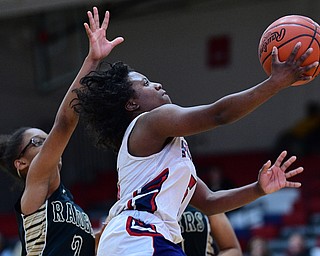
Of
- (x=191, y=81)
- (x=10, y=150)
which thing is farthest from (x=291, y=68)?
(x=191, y=81)

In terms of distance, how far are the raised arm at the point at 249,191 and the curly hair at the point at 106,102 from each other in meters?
0.53

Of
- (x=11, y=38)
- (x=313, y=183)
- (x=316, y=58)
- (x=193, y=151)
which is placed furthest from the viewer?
(x=193, y=151)

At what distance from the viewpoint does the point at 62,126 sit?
3811mm

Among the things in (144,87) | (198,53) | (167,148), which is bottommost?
(198,53)

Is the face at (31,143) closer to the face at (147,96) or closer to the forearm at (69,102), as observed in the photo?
the forearm at (69,102)

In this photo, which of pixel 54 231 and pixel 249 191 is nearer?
pixel 249 191

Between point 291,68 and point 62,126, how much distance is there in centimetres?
126

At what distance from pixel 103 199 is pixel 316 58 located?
1179 centimetres

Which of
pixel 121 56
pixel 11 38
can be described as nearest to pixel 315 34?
pixel 11 38

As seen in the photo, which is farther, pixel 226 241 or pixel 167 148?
pixel 226 241

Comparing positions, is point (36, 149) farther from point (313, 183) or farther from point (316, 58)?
point (313, 183)

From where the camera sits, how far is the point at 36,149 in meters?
4.16

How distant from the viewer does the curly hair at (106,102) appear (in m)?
3.55

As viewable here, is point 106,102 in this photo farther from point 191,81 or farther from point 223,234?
point 191,81
